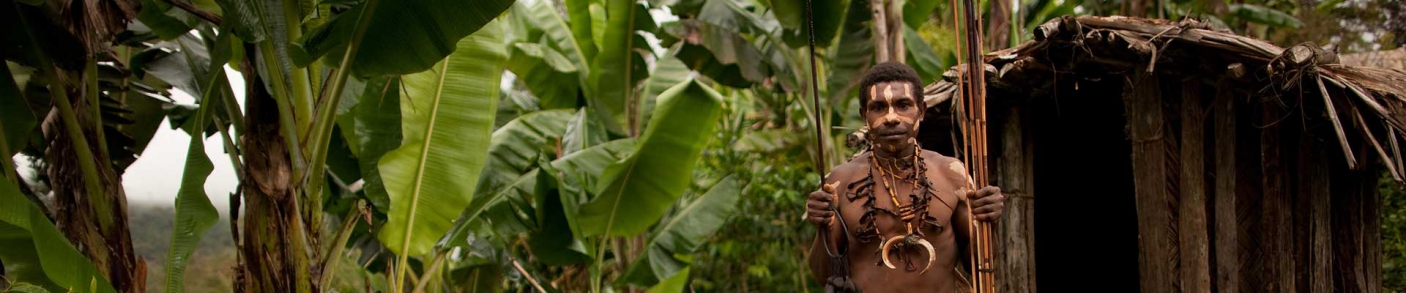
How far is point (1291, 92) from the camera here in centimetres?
418

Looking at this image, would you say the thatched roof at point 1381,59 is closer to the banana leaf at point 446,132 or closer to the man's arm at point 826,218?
the man's arm at point 826,218

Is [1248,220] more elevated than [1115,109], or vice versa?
[1115,109]

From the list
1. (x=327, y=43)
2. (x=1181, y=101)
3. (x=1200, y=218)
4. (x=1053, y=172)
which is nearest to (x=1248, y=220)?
(x=1200, y=218)

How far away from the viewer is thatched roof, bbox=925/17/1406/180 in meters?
3.90

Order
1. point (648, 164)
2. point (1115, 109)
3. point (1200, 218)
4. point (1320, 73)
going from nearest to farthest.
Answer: point (1320, 73) → point (1200, 218) → point (1115, 109) → point (648, 164)

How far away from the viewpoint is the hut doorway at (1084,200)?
6.04 metres

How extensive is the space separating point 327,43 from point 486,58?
1.18 metres

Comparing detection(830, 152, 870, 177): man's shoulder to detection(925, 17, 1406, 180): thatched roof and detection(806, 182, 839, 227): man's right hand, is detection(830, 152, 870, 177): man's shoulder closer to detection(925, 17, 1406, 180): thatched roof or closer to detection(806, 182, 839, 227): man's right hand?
detection(806, 182, 839, 227): man's right hand

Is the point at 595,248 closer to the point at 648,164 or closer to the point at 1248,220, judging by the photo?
the point at 648,164

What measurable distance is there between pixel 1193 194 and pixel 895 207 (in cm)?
165

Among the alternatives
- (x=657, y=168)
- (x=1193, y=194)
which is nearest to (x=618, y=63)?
(x=657, y=168)

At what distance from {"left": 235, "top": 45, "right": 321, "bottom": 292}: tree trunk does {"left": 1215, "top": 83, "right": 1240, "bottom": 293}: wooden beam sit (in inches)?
141

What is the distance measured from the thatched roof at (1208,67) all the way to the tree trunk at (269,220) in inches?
99.7

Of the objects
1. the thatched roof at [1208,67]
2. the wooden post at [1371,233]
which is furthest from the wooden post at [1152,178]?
the wooden post at [1371,233]
